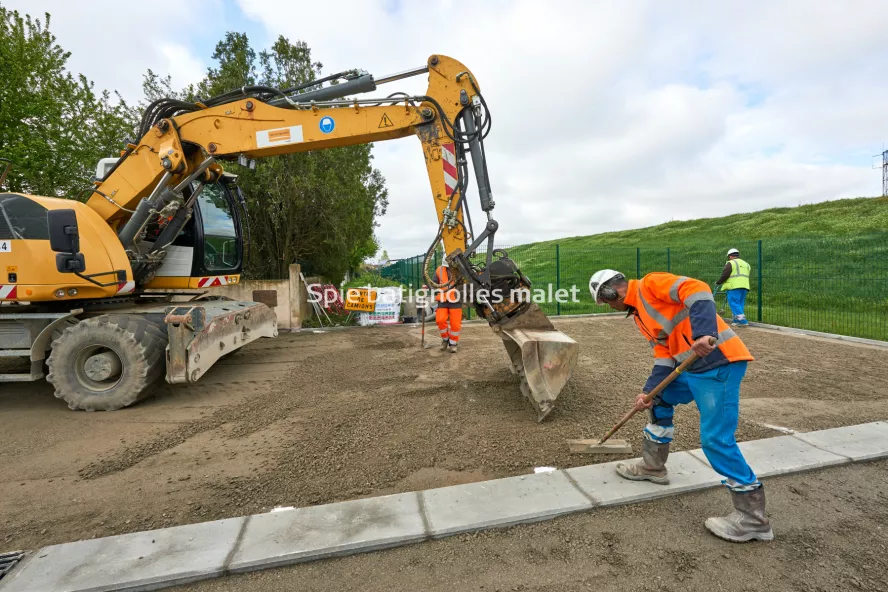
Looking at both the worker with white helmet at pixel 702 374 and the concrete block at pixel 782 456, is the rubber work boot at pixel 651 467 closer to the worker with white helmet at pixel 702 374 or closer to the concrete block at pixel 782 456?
the worker with white helmet at pixel 702 374

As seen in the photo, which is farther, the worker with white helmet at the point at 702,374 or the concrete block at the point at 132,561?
the worker with white helmet at the point at 702,374

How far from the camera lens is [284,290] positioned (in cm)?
1008

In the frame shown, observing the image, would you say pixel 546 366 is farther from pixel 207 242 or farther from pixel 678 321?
pixel 207 242

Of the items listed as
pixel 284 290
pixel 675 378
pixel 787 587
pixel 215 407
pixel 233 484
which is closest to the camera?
pixel 787 587

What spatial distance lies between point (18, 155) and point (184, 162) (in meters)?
8.32

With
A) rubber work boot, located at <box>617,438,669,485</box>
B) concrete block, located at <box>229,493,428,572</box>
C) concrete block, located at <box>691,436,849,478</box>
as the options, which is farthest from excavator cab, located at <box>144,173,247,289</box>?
concrete block, located at <box>691,436,849,478</box>

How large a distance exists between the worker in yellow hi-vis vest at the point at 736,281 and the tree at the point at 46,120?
15.1 meters

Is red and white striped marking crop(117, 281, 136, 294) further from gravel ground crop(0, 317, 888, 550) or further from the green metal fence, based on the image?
the green metal fence

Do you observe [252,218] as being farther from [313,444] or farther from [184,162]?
[313,444]

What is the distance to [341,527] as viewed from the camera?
101 inches

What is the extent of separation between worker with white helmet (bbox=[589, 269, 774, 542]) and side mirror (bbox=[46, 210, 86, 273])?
17.7 ft

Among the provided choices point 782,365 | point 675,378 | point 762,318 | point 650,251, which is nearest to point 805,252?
point 762,318

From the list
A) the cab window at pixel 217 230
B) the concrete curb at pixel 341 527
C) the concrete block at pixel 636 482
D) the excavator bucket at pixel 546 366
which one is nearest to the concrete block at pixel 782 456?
the concrete curb at pixel 341 527

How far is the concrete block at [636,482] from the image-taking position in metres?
2.80
